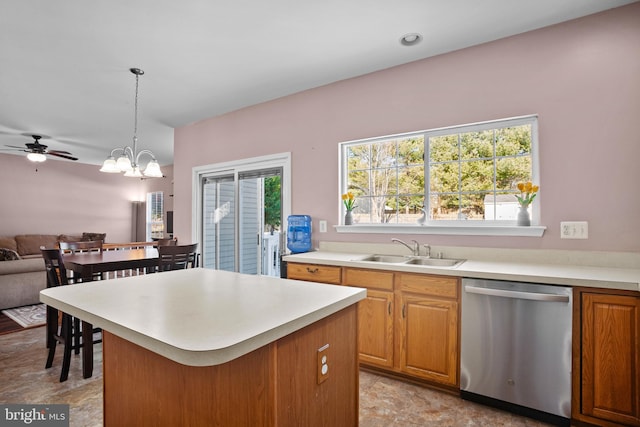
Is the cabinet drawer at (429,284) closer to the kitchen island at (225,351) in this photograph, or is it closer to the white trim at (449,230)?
the white trim at (449,230)

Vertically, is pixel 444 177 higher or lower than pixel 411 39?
lower

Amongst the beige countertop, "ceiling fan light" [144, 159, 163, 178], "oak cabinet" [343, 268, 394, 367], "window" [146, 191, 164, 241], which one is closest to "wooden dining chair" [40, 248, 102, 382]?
"ceiling fan light" [144, 159, 163, 178]

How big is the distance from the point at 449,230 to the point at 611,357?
4.05ft

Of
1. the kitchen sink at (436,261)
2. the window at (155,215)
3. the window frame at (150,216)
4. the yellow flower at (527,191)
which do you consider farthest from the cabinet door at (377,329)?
the window frame at (150,216)

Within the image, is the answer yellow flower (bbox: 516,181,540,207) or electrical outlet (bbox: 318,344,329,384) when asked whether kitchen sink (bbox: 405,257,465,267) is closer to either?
yellow flower (bbox: 516,181,540,207)

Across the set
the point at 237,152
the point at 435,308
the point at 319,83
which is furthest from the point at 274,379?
the point at 237,152

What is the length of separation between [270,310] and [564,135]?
2409 millimetres

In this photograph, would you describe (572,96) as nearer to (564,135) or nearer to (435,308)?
(564,135)

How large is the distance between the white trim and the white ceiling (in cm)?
144

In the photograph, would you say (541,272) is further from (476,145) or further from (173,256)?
(173,256)

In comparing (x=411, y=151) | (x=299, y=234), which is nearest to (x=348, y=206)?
(x=299, y=234)

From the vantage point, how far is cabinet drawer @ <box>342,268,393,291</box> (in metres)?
2.45

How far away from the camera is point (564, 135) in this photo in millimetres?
2336

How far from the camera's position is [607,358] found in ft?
5.89
